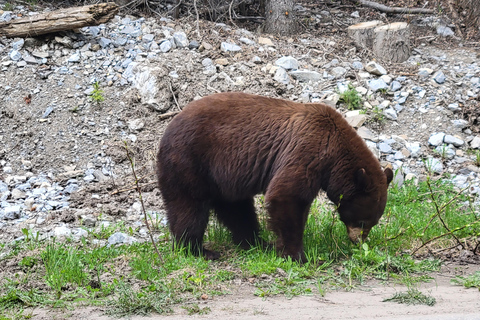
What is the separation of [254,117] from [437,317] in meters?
2.68

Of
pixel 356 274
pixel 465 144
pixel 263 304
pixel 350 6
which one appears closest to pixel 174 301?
pixel 263 304

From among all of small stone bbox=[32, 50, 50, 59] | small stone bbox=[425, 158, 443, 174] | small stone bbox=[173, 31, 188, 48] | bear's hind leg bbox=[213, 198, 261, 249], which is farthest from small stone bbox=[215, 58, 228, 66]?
bear's hind leg bbox=[213, 198, 261, 249]

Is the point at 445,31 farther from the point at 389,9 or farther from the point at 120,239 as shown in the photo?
the point at 120,239

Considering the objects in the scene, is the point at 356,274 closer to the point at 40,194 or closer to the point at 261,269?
the point at 261,269

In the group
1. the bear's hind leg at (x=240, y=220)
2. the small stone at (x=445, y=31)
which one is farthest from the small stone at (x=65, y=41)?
the small stone at (x=445, y=31)

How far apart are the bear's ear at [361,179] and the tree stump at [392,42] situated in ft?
19.6

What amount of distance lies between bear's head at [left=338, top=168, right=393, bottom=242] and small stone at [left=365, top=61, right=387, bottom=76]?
482cm

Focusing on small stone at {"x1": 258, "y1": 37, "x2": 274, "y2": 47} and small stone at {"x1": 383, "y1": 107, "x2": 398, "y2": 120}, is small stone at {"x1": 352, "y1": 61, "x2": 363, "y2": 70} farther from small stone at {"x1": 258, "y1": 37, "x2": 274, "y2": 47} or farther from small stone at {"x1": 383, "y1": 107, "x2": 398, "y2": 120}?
small stone at {"x1": 258, "y1": 37, "x2": 274, "y2": 47}

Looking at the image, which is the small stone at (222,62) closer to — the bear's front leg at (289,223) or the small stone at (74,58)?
the small stone at (74,58)

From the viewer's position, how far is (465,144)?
9352 millimetres

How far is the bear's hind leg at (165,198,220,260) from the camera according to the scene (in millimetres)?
6055

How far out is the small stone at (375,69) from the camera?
412 inches

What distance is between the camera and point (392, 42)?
11086 mm

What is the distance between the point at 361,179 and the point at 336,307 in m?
1.50
